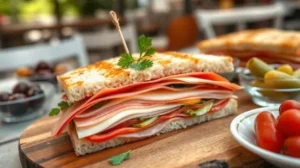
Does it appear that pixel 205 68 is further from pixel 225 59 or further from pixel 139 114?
pixel 139 114

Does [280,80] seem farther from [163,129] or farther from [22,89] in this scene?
[22,89]

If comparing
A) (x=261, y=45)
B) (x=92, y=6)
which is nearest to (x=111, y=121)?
(x=261, y=45)

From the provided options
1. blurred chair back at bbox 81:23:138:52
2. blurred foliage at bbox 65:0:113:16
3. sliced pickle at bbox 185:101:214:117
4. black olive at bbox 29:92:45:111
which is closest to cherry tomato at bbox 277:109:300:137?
sliced pickle at bbox 185:101:214:117

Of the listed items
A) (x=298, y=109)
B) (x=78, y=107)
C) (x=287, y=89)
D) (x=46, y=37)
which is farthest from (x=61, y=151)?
(x=46, y=37)

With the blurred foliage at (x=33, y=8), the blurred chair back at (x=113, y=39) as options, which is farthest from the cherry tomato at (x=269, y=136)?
the blurred foliage at (x=33, y=8)

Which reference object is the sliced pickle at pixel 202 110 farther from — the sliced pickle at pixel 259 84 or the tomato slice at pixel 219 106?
the sliced pickle at pixel 259 84

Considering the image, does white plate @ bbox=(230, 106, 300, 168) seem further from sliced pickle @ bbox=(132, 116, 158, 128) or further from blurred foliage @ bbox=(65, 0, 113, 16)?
blurred foliage @ bbox=(65, 0, 113, 16)
